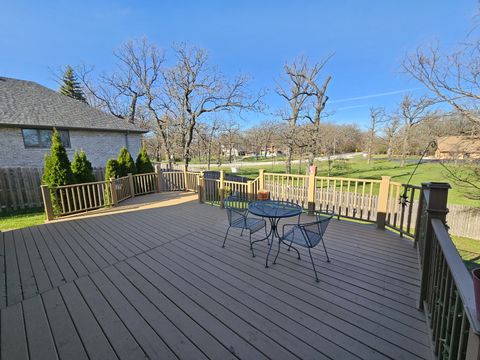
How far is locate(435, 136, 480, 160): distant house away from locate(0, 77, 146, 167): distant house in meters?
13.5

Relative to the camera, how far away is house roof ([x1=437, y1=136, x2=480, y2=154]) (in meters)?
5.40

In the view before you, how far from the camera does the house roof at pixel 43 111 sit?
880 cm

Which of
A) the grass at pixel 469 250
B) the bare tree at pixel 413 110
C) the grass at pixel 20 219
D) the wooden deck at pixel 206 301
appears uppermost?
the bare tree at pixel 413 110

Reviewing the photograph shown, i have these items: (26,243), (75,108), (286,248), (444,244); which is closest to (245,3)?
(286,248)

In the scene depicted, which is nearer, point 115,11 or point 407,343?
point 407,343

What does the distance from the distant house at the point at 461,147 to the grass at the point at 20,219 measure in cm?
1156

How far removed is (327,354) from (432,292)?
1083 millimetres

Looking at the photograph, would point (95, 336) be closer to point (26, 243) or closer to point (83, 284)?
point (83, 284)

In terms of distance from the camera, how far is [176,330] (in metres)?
1.81

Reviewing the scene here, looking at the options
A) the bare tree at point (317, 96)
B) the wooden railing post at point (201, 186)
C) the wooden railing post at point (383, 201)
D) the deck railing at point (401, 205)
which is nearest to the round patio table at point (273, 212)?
the deck railing at point (401, 205)

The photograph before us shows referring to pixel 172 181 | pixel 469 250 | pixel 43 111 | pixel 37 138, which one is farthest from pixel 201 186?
pixel 43 111

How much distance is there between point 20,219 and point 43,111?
607 cm

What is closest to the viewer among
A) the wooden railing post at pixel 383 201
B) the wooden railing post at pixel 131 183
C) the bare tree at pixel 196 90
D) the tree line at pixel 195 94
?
the wooden railing post at pixel 383 201

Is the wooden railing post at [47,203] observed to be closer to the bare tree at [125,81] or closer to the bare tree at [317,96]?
A: the bare tree at [317,96]
